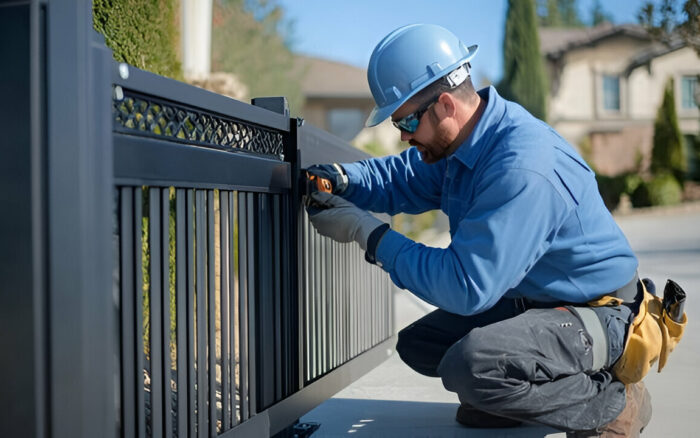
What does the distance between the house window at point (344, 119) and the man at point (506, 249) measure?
28810 millimetres

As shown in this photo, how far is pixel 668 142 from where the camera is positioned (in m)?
22.5

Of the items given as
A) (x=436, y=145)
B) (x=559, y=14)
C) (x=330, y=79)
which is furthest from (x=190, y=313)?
(x=559, y=14)

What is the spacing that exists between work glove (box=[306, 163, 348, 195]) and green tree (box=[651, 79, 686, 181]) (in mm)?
21982

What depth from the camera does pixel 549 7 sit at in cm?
6178

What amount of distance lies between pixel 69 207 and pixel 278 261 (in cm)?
109

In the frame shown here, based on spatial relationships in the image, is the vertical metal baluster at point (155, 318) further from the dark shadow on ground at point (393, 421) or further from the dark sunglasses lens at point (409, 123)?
the dark shadow on ground at point (393, 421)

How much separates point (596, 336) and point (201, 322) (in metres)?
1.36

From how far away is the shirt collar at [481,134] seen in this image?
98.6 inches

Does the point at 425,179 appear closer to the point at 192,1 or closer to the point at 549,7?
the point at 192,1

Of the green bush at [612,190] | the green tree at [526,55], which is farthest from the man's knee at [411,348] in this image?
the green tree at [526,55]

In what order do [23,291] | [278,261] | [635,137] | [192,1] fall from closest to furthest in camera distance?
[23,291], [278,261], [192,1], [635,137]

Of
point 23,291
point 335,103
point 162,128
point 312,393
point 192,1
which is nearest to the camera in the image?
point 23,291

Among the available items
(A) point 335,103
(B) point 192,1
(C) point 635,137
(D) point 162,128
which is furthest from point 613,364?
(A) point 335,103

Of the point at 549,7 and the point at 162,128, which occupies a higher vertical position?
the point at 549,7
